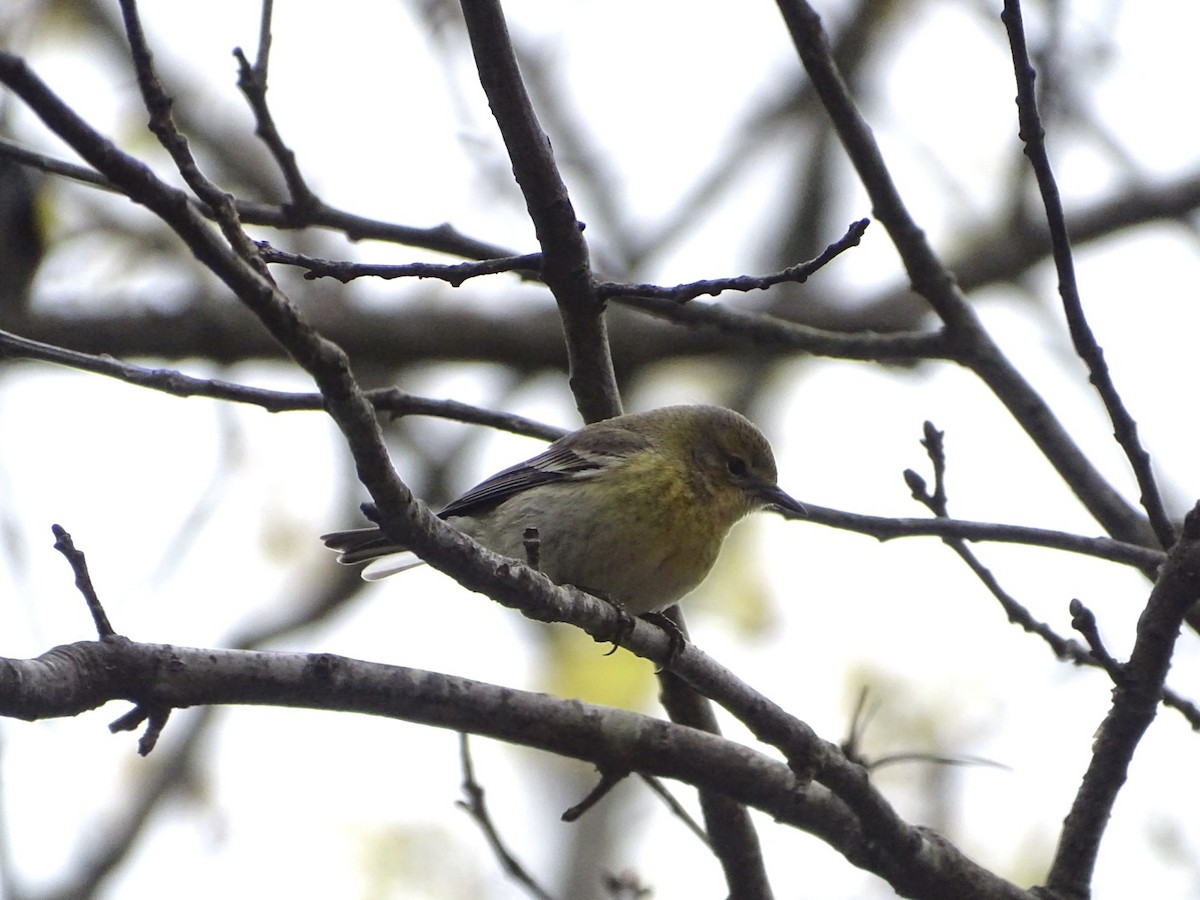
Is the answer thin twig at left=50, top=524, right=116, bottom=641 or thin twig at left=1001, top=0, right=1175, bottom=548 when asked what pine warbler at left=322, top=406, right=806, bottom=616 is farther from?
thin twig at left=50, top=524, right=116, bottom=641

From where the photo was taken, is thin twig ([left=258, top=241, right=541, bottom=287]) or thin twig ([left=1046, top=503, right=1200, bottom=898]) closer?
thin twig ([left=258, top=241, right=541, bottom=287])

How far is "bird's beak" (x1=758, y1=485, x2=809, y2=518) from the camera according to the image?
582cm

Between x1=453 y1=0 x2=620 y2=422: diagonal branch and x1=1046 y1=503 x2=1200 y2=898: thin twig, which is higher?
x1=453 y1=0 x2=620 y2=422: diagonal branch

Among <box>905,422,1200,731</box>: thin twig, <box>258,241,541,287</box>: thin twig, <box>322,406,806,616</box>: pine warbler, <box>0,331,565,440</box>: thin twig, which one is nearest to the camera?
<box>258,241,541,287</box>: thin twig

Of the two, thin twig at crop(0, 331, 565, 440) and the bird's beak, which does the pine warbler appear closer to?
the bird's beak

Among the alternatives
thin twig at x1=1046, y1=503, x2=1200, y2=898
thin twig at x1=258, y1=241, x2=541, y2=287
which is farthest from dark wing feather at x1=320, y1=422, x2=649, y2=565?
thin twig at x1=258, y1=241, x2=541, y2=287

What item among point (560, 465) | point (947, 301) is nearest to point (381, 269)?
point (947, 301)

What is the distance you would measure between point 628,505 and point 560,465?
22.4 inches

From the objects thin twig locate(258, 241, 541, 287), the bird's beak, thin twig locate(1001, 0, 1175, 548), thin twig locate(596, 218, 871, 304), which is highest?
the bird's beak

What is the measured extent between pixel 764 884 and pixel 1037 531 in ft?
5.87

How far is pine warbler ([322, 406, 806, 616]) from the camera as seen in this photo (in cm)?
598

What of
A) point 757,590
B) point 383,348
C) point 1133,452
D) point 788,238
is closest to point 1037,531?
point 1133,452

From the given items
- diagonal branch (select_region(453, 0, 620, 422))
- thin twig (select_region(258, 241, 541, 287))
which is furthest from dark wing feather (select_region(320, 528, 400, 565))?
thin twig (select_region(258, 241, 541, 287))

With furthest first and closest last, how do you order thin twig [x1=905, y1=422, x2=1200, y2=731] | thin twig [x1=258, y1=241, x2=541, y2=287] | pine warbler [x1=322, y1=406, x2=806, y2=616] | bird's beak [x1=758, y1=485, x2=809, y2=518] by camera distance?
1. pine warbler [x1=322, y1=406, x2=806, y2=616]
2. bird's beak [x1=758, y1=485, x2=809, y2=518]
3. thin twig [x1=905, y1=422, x2=1200, y2=731]
4. thin twig [x1=258, y1=241, x2=541, y2=287]
